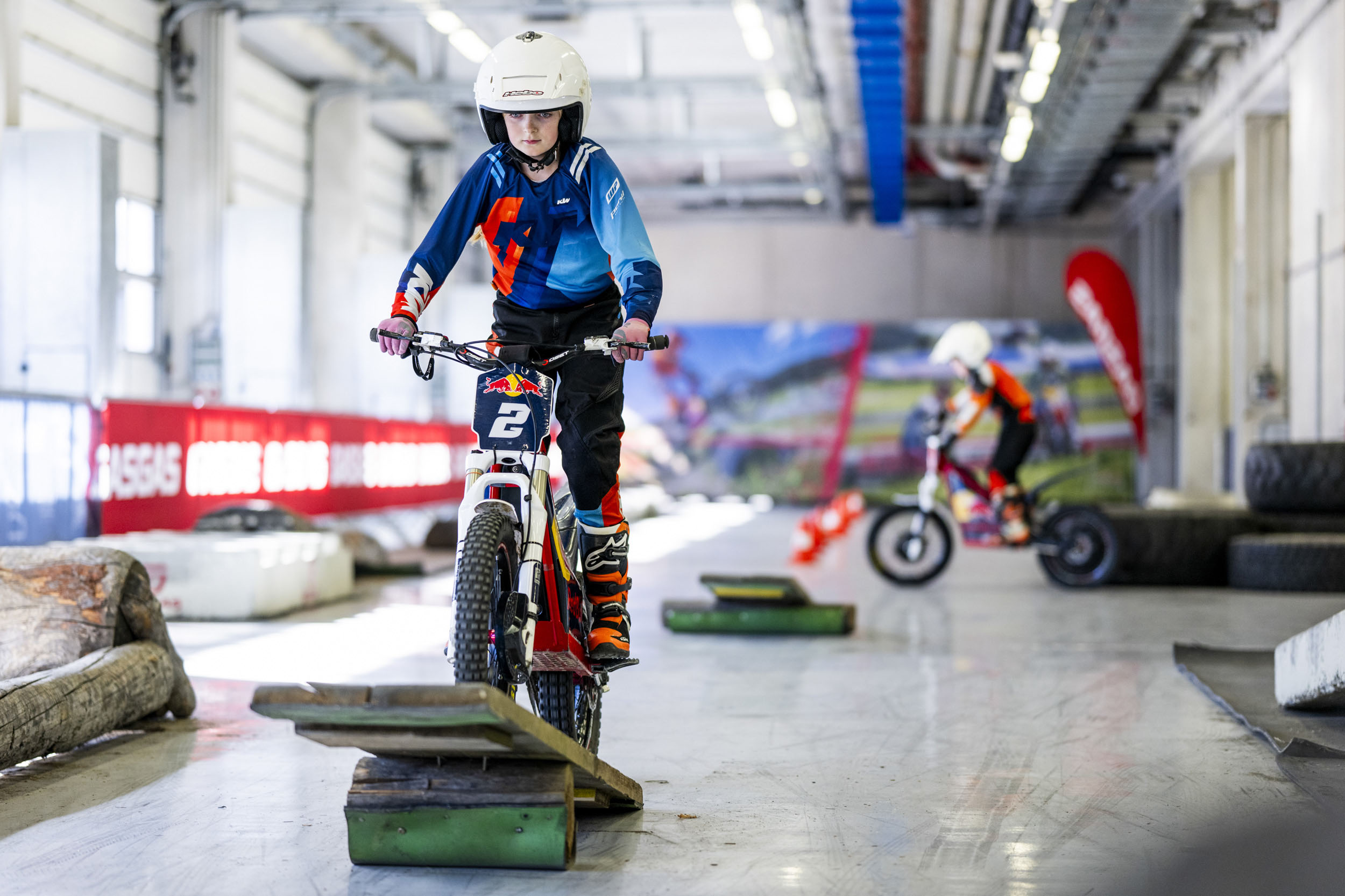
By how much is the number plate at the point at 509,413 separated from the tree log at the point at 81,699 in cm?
159

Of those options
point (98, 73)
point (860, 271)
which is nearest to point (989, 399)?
point (98, 73)

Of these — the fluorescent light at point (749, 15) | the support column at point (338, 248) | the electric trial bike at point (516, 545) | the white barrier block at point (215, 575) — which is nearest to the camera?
the electric trial bike at point (516, 545)

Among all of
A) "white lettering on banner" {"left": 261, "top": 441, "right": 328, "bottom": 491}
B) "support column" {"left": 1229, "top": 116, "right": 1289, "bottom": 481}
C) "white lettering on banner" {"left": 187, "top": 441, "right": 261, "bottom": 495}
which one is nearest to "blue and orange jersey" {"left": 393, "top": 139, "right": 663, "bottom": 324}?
"white lettering on banner" {"left": 187, "top": 441, "right": 261, "bottom": 495}

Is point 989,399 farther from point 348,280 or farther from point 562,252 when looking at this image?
point 348,280

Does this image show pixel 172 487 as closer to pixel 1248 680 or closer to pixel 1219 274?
pixel 1248 680

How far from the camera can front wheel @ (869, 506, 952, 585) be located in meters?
9.25

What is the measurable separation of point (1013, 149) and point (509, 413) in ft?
51.9

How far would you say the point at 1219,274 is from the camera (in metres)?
18.2

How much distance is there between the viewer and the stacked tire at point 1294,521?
8.77 metres

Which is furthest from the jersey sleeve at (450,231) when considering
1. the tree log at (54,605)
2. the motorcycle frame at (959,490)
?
the motorcycle frame at (959,490)

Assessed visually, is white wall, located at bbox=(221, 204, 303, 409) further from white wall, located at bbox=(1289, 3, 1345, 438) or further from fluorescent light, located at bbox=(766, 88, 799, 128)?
white wall, located at bbox=(1289, 3, 1345, 438)

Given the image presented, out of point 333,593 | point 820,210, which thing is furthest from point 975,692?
point 820,210

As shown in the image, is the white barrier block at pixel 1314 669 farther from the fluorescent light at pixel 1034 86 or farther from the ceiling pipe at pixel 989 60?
the ceiling pipe at pixel 989 60

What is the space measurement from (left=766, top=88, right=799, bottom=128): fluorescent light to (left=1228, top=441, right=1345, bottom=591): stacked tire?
8096 mm
